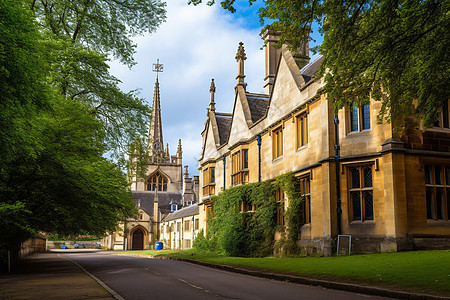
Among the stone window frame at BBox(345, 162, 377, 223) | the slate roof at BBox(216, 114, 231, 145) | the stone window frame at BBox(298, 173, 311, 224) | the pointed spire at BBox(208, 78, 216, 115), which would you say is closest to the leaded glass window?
the stone window frame at BBox(345, 162, 377, 223)

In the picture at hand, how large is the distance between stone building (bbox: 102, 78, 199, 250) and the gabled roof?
21519 millimetres

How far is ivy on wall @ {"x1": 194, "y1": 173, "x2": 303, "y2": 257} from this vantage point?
21297 millimetres

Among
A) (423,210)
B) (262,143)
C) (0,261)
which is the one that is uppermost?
(262,143)

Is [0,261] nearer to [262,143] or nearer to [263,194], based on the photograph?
[263,194]

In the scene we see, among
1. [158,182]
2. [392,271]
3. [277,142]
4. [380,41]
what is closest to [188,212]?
[158,182]

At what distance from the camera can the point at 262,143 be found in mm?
26656

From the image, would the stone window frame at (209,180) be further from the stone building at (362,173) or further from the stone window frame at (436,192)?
the stone window frame at (436,192)

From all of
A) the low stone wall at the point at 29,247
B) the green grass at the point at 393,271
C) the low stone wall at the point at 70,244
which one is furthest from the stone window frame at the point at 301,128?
the low stone wall at the point at 70,244

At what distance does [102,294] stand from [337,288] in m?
5.32

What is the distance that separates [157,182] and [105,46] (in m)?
71.4

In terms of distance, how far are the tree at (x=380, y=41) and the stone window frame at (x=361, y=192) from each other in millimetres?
5777

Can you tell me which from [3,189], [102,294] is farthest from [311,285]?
[3,189]

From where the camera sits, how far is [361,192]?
56.7ft

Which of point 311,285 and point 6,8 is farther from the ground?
point 6,8
